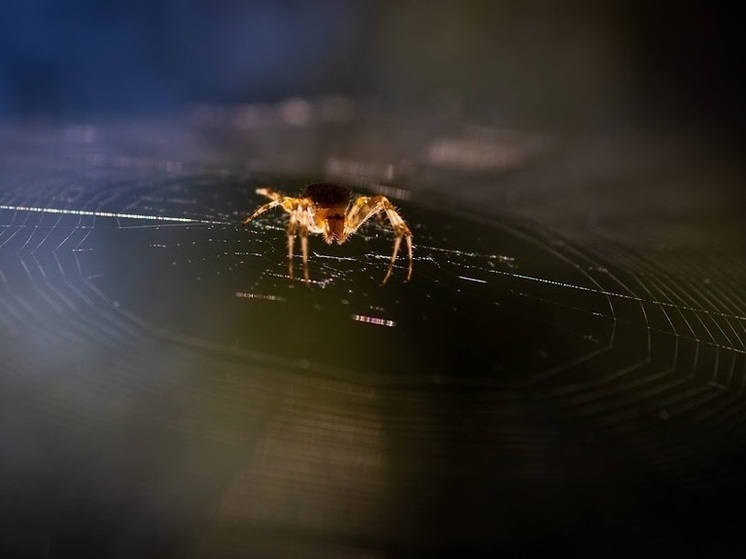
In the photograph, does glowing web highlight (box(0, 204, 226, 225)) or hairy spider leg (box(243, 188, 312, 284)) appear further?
glowing web highlight (box(0, 204, 226, 225))

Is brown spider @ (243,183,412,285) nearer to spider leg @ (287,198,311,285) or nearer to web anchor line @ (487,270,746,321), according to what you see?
spider leg @ (287,198,311,285)

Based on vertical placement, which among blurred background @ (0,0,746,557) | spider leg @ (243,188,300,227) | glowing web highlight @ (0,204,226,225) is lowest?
blurred background @ (0,0,746,557)

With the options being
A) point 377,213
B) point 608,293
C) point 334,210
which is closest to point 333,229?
point 334,210

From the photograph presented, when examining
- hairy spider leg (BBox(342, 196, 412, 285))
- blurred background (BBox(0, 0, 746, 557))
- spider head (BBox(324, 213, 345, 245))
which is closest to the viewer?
blurred background (BBox(0, 0, 746, 557))

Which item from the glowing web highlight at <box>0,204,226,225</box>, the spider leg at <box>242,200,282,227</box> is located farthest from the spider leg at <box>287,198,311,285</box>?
the glowing web highlight at <box>0,204,226,225</box>

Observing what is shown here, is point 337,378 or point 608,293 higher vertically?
point 608,293

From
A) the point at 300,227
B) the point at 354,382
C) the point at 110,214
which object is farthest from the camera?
the point at 110,214

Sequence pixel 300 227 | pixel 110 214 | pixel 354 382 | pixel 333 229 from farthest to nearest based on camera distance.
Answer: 1. pixel 333 229
2. pixel 110 214
3. pixel 300 227
4. pixel 354 382

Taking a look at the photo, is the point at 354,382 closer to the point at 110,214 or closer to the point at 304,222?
the point at 304,222
